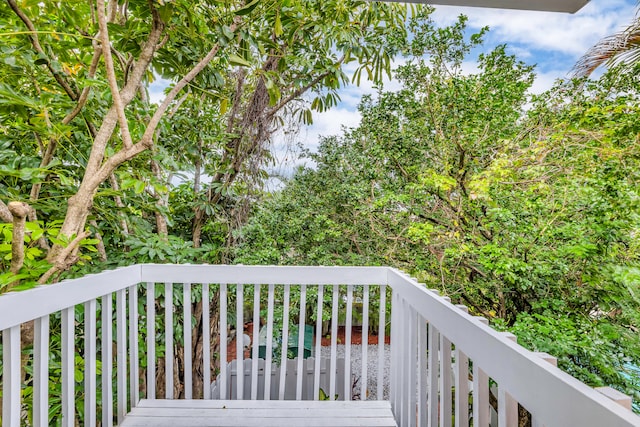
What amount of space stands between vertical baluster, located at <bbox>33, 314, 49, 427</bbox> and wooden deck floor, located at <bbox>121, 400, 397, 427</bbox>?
55 cm

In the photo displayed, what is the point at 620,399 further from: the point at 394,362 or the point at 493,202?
the point at 493,202

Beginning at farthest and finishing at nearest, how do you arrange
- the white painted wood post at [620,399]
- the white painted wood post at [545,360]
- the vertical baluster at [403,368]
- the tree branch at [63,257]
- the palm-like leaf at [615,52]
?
the palm-like leaf at [615,52] → the vertical baluster at [403,368] → the tree branch at [63,257] → the white painted wood post at [545,360] → the white painted wood post at [620,399]

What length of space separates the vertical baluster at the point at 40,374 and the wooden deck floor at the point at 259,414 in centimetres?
55

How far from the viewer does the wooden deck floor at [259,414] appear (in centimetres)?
159

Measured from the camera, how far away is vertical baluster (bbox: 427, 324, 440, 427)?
123cm

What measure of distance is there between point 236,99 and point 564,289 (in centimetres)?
300

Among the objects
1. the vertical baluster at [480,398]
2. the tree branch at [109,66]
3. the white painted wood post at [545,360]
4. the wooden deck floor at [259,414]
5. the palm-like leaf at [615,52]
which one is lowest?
the wooden deck floor at [259,414]

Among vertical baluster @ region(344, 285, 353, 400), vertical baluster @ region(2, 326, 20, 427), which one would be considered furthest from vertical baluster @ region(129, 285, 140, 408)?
vertical baluster @ region(344, 285, 353, 400)

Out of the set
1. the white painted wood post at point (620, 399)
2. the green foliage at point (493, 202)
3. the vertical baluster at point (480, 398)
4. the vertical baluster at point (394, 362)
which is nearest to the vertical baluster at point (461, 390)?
the vertical baluster at point (480, 398)

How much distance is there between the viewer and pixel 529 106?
2967 mm

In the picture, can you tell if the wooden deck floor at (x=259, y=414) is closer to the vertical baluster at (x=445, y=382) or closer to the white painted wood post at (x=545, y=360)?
the vertical baluster at (x=445, y=382)

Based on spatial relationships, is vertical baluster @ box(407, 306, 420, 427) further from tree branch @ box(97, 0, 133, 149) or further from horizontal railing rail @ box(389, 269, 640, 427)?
tree branch @ box(97, 0, 133, 149)

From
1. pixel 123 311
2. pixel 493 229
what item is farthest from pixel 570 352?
pixel 123 311

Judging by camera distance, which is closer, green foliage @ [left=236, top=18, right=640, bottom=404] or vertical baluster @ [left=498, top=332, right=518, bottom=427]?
vertical baluster @ [left=498, top=332, right=518, bottom=427]
